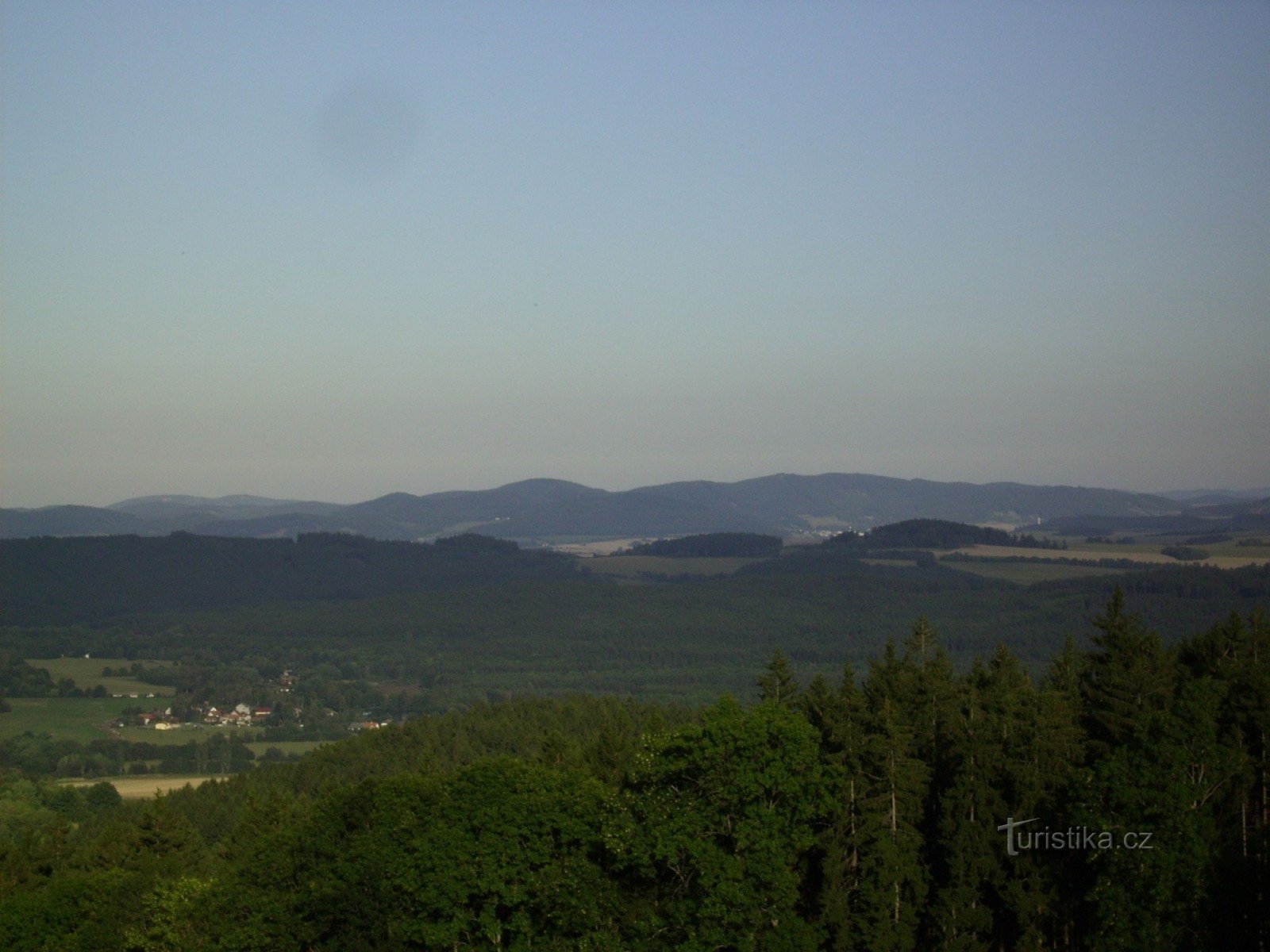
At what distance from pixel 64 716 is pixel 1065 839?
143 meters

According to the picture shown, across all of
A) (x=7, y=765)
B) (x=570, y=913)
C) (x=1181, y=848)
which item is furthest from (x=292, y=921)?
(x=7, y=765)

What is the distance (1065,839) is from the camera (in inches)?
1462

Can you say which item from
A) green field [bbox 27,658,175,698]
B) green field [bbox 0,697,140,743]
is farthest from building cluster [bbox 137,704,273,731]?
green field [bbox 27,658,175,698]

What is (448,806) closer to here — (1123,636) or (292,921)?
(292,921)

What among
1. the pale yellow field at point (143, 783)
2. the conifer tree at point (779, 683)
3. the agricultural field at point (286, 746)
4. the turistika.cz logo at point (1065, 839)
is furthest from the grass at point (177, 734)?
the turistika.cz logo at point (1065, 839)

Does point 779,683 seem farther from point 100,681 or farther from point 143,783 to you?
point 100,681

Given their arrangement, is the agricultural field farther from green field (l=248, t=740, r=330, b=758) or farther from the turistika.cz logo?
the turistika.cz logo

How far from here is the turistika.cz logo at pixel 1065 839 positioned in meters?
34.8

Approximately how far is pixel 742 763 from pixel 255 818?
22.9 metres

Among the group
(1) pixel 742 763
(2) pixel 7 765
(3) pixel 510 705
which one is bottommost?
(2) pixel 7 765

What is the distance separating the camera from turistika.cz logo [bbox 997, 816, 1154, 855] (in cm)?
3478

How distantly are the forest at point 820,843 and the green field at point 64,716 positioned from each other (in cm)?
10679

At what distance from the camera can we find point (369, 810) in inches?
1731

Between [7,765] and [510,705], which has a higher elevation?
[510,705]
